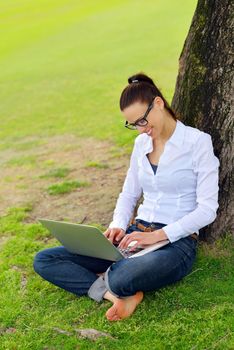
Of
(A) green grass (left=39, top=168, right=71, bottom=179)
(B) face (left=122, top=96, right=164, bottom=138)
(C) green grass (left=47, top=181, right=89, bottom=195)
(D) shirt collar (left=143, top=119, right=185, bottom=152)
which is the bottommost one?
(A) green grass (left=39, top=168, right=71, bottom=179)

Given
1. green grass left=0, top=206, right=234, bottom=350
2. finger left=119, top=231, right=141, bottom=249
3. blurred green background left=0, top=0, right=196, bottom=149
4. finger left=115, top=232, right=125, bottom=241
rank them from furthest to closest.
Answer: blurred green background left=0, top=0, right=196, bottom=149, finger left=115, top=232, right=125, bottom=241, finger left=119, top=231, right=141, bottom=249, green grass left=0, top=206, right=234, bottom=350

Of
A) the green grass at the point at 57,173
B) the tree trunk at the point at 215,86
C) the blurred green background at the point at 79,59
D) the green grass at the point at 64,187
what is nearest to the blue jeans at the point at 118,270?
the tree trunk at the point at 215,86

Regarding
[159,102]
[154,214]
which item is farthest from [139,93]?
[154,214]

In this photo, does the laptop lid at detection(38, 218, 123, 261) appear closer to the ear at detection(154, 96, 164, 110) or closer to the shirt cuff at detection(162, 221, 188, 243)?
the shirt cuff at detection(162, 221, 188, 243)

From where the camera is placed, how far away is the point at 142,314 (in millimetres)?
3781

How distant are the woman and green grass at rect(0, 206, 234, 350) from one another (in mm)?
95

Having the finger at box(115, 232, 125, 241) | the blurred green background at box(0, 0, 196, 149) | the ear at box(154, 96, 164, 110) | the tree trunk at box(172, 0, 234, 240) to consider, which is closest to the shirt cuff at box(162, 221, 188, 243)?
the finger at box(115, 232, 125, 241)

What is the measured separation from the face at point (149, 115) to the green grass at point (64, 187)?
2493 mm

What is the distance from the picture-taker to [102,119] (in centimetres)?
967

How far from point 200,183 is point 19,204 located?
2770 millimetres

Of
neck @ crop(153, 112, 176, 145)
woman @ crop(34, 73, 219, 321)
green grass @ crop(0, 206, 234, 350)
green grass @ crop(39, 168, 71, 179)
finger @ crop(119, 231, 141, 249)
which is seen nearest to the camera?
green grass @ crop(0, 206, 234, 350)

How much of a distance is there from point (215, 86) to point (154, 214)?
39.0 inches

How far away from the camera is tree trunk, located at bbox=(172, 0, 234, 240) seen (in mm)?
4098

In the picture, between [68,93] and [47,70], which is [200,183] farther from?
[47,70]
